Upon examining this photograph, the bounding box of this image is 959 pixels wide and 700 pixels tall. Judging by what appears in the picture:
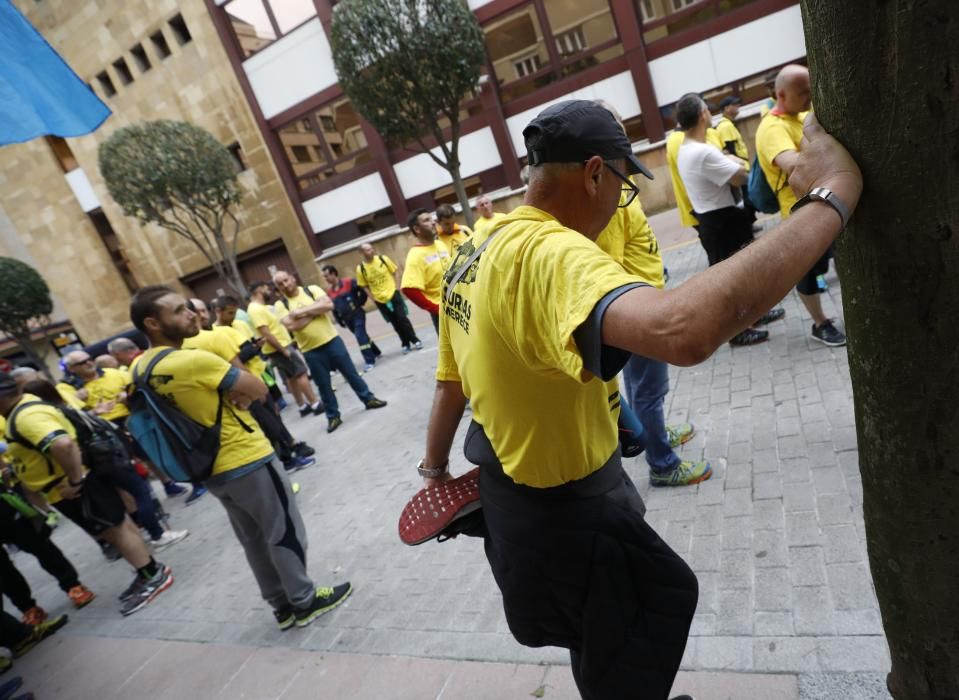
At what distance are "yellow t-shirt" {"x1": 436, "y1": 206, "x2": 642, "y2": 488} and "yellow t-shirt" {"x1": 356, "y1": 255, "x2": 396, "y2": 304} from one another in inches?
289

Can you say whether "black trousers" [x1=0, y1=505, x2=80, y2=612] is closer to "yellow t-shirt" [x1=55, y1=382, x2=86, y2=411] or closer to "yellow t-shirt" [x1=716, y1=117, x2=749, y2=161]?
"yellow t-shirt" [x1=55, y1=382, x2=86, y2=411]

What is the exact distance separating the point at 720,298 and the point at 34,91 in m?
3.44

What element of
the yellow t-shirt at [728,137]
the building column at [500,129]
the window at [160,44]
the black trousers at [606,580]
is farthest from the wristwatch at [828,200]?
the window at [160,44]

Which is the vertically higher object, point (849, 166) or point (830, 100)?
point (830, 100)

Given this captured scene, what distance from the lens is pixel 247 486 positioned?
3092mm

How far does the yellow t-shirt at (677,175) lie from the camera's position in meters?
4.66

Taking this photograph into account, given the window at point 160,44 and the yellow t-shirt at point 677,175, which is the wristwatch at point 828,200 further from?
the window at point 160,44

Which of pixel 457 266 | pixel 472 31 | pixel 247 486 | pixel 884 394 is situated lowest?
pixel 247 486

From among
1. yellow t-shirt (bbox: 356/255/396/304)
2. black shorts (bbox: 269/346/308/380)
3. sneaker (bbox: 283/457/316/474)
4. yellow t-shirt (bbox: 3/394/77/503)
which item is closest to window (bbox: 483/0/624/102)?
yellow t-shirt (bbox: 356/255/396/304)

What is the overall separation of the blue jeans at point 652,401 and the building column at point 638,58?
41.1 ft

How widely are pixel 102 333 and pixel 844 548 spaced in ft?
88.9

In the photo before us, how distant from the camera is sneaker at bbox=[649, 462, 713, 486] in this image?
324cm

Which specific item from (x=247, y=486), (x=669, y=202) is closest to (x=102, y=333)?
(x=669, y=202)

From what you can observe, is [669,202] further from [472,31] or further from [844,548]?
[844,548]
